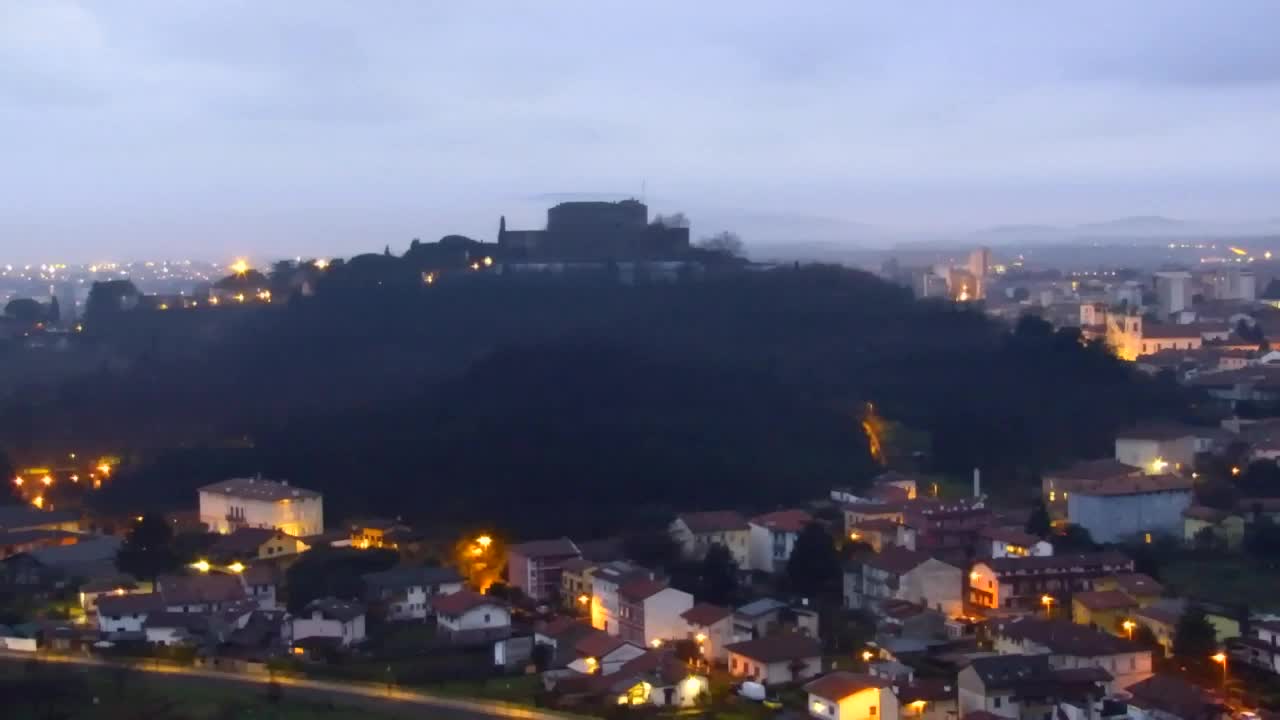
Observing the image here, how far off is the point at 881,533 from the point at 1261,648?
4307 mm

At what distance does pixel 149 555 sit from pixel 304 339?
1117 cm

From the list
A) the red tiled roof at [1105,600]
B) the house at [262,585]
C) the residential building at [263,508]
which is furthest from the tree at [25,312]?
the red tiled roof at [1105,600]

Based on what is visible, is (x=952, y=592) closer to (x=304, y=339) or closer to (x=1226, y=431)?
(x=1226, y=431)

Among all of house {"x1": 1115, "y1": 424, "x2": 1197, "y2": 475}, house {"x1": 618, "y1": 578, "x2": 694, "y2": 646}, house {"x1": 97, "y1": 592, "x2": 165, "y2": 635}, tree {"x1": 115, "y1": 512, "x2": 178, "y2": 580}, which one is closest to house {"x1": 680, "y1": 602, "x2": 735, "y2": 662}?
house {"x1": 618, "y1": 578, "x2": 694, "y2": 646}

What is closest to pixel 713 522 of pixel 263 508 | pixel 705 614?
pixel 705 614

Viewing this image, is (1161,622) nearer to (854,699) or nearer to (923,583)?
(923,583)

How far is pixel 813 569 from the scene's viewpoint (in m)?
13.7

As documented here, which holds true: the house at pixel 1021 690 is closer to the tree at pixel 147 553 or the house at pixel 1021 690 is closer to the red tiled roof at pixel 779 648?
the red tiled roof at pixel 779 648

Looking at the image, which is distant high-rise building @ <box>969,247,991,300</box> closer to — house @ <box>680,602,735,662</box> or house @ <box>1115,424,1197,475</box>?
house @ <box>1115,424,1197,475</box>

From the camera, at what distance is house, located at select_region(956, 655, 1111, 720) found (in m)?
10.1

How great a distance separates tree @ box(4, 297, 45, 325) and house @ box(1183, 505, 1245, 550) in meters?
24.9

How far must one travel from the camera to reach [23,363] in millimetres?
28062

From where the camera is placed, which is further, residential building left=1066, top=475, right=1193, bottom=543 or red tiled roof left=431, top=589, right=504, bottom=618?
residential building left=1066, top=475, right=1193, bottom=543

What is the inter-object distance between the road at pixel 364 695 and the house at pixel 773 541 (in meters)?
4.65
